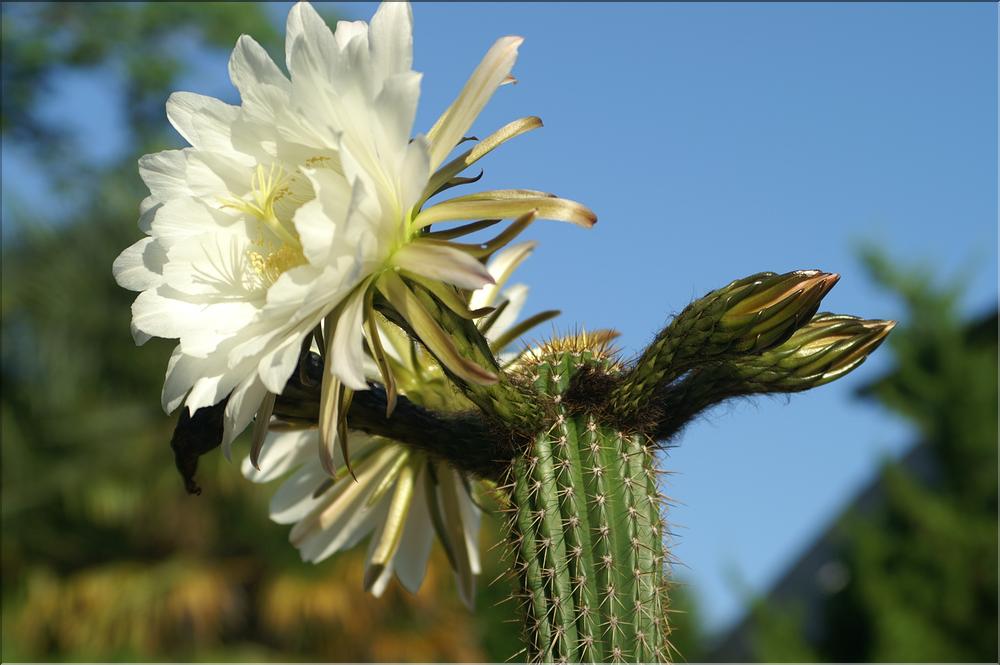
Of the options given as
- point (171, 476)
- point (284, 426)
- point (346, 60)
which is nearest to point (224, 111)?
point (346, 60)

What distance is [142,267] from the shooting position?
970 millimetres

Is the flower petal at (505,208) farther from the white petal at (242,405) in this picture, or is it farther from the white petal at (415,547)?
the white petal at (415,547)

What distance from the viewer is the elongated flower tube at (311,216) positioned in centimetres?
83

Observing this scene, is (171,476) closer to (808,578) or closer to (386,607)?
(386,607)

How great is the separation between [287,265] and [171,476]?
7.96 metres

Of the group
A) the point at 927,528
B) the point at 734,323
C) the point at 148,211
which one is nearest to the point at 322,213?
the point at 148,211

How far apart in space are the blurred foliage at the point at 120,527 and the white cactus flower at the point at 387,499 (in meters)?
6.72

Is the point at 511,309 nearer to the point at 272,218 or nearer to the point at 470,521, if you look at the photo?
the point at 470,521

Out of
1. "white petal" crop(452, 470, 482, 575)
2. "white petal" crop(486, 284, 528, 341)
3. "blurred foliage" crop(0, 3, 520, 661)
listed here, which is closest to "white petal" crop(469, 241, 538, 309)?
"white petal" crop(486, 284, 528, 341)

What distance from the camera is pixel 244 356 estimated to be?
859 millimetres

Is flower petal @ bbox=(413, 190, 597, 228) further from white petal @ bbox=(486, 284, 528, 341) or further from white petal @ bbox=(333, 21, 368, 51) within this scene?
white petal @ bbox=(486, 284, 528, 341)

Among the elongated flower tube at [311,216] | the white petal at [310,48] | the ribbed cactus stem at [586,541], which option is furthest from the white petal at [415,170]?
the ribbed cactus stem at [586,541]

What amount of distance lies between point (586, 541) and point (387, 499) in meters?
0.33

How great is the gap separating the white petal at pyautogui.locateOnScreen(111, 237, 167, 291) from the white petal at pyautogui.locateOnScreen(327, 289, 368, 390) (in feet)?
0.71
